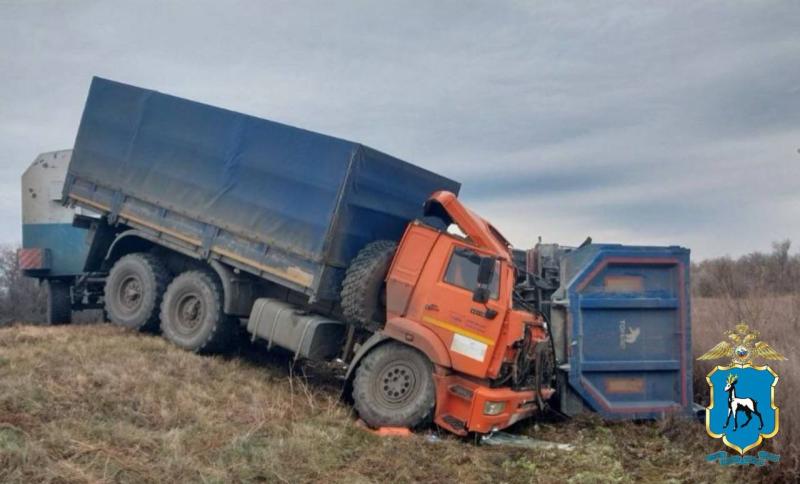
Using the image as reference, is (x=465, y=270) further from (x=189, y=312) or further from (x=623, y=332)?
(x=189, y=312)

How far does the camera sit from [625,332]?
911cm

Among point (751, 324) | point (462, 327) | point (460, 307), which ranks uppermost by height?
point (751, 324)

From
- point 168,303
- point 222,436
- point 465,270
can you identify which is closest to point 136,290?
point 168,303

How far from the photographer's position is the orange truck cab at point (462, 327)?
7.90 meters

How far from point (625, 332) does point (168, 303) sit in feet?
21.0

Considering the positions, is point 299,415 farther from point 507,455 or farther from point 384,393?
point 507,455

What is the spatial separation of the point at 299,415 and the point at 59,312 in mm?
6716

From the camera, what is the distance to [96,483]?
514 centimetres

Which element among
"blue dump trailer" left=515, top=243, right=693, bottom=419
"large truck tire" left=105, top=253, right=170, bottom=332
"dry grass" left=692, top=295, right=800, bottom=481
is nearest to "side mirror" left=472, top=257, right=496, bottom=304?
"blue dump trailer" left=515, top=243, right=693, bottom=419

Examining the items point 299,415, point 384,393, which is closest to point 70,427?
point 299,415

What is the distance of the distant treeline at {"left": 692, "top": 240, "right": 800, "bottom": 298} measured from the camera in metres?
11.8

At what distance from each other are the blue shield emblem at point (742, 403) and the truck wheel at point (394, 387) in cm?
339

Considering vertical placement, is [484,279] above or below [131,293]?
above

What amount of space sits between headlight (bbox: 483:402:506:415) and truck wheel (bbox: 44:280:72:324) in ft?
27.7
